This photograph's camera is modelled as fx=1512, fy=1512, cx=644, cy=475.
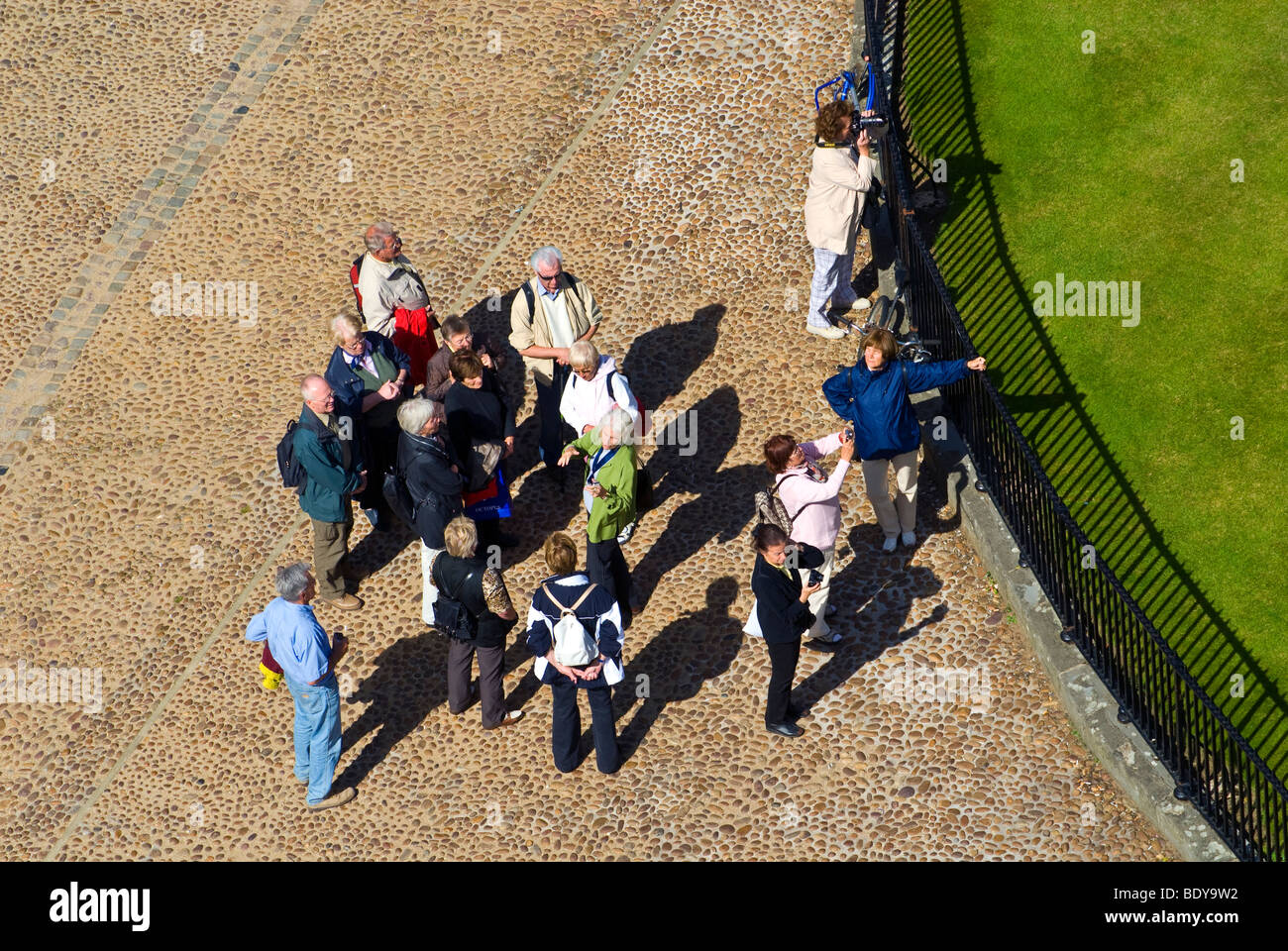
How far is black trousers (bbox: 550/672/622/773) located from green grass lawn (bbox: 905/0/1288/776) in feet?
12.7

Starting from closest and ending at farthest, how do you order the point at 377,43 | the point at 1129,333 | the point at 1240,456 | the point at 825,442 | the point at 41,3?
the point at 825,442 < the point at 1240,456 < the point at 1129,333 < the point at 377,43 < the point at 41,3

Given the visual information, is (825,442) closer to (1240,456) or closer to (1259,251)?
(1240,456)

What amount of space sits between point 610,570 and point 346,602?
2.16 meters

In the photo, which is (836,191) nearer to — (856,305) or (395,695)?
(856,305)

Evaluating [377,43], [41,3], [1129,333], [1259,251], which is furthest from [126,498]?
[1259,251]

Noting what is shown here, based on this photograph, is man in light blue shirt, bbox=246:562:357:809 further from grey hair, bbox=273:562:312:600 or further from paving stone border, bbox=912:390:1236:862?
paving stone border, bbox=912:390:1236:862

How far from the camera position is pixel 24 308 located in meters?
13.6

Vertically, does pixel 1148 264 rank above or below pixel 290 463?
above

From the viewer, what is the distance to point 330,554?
36.1ft

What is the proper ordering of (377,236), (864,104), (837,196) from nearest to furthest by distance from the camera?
(377,236) < (837,196) < (864,104)

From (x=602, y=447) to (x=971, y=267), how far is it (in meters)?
4.13

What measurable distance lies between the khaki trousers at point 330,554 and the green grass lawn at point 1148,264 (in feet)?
17.0

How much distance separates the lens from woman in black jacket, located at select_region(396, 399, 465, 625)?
33.0 ft

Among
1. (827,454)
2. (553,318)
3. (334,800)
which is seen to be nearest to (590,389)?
(553,318)
